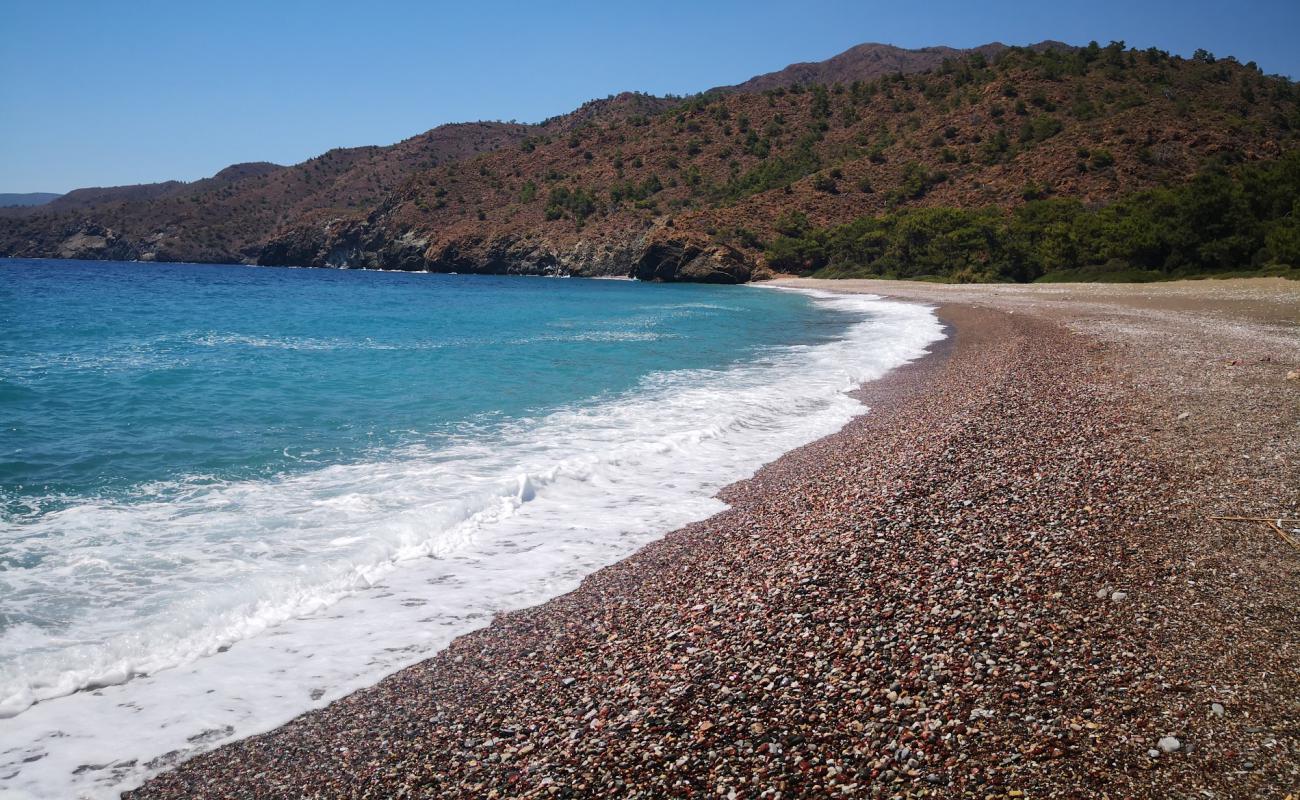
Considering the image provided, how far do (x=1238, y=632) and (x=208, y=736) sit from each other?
21.4 ft

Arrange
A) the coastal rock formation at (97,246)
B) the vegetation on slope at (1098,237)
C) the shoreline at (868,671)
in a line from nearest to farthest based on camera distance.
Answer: the shoreline at (868,671)
the vegetation on slope at (1098,237)
the coastal rock formation at (97,246)

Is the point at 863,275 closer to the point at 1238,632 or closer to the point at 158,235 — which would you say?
the point at 1238,632

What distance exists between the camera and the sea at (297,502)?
5.15 meters

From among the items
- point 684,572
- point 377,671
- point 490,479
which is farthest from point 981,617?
point 490,479

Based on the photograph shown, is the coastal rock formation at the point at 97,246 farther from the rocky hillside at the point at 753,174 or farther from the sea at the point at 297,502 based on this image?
the sea at the point at 297,502

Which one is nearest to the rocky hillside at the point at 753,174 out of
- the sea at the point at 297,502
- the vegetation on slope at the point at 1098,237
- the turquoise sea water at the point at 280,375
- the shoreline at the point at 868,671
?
the vegetation on slope at the point at 1098,237

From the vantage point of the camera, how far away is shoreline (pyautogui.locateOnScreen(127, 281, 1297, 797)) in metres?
3.48

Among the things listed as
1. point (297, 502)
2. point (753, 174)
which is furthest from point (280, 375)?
point (753, 174)

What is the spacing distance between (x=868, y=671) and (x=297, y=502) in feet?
25.0

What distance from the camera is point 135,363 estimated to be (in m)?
20.2

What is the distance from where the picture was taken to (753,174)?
101500mm

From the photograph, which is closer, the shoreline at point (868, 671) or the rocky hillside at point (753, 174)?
the shoreline at point (868, 671)

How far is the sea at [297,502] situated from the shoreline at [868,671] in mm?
705

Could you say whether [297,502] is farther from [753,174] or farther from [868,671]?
[753,174]
